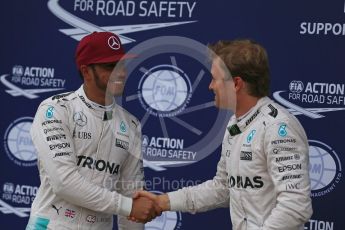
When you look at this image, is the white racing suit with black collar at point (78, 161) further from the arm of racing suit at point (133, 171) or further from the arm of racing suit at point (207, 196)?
the arm of racing suit at point (207, 196)

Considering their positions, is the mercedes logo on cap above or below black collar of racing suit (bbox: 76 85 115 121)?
above

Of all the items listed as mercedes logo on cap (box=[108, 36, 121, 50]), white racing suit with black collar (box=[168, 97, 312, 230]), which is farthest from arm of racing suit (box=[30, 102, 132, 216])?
white racing suit with black collar (box=[168, 97, 312, 230])

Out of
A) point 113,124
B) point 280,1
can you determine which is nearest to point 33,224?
point 113,124

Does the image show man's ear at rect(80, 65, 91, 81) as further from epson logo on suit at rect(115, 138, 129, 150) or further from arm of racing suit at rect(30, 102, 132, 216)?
epson logo on suit at rect(115, 138, 129, 150)

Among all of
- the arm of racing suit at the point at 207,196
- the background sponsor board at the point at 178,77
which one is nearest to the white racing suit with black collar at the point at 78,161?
the arm of racing suit at the point at 207,196

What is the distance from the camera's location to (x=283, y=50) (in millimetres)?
3742

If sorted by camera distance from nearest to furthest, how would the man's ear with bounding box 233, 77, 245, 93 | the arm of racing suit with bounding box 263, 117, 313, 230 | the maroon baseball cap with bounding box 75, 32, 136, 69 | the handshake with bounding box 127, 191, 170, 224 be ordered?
the arm of racing suit with bounding box 263, 117, 313, 230, the man's ear with bounding box 233, 77, 245, 93, the maroon baseball cap with bounding box 75, 32, 136, 69, the handshake with bounding box 127, 191, 170, 224

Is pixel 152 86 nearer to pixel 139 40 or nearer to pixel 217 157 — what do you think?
pixel 139 40

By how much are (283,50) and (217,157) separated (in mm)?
682

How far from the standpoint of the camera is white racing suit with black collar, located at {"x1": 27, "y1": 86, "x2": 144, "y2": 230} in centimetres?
284

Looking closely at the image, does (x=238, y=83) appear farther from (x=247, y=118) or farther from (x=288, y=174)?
(x=288, y=174)

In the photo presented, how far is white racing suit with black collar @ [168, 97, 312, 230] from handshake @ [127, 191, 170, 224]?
1.30 feet

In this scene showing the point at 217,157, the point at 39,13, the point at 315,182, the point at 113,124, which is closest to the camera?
the point at 113,124

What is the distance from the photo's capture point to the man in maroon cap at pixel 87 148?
2.85m
